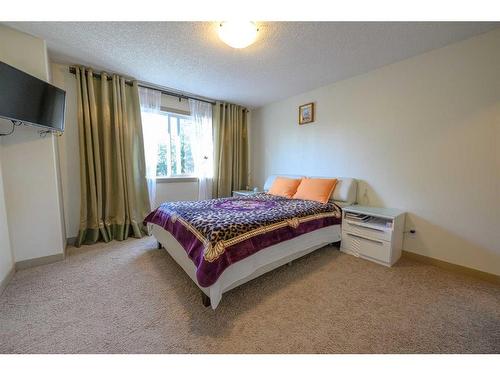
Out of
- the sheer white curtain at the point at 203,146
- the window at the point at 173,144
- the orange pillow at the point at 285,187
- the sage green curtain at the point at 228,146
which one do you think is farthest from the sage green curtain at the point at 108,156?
the orange pillow at the point at 285,187

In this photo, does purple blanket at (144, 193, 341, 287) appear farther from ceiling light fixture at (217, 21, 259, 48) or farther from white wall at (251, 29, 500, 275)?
ceiling light fixture at (217, 21, 259, 48)

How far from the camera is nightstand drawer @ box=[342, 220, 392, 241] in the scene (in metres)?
2.14

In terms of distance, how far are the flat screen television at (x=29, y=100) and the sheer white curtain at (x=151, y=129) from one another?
1.07 metres

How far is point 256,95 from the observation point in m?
3.50

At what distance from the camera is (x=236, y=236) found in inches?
62.4

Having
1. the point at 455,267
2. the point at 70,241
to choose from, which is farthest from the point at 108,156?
the point at 455,267

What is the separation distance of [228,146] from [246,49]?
6.71 feet

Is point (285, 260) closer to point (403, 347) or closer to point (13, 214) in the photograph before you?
point (403, 347)

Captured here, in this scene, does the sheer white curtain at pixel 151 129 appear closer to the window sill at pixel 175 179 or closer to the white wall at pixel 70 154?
the window sill at pixel 175 179

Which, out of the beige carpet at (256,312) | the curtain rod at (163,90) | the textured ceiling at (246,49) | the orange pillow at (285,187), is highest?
the textured ceiling at (246,49)

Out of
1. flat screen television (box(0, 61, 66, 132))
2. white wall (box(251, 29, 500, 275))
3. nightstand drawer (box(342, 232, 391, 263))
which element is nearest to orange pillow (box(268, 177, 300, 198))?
white wall (box(251, 29, 500, 275))

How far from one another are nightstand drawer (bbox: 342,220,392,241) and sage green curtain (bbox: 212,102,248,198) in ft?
7.66

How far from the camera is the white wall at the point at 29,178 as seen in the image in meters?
1.92
